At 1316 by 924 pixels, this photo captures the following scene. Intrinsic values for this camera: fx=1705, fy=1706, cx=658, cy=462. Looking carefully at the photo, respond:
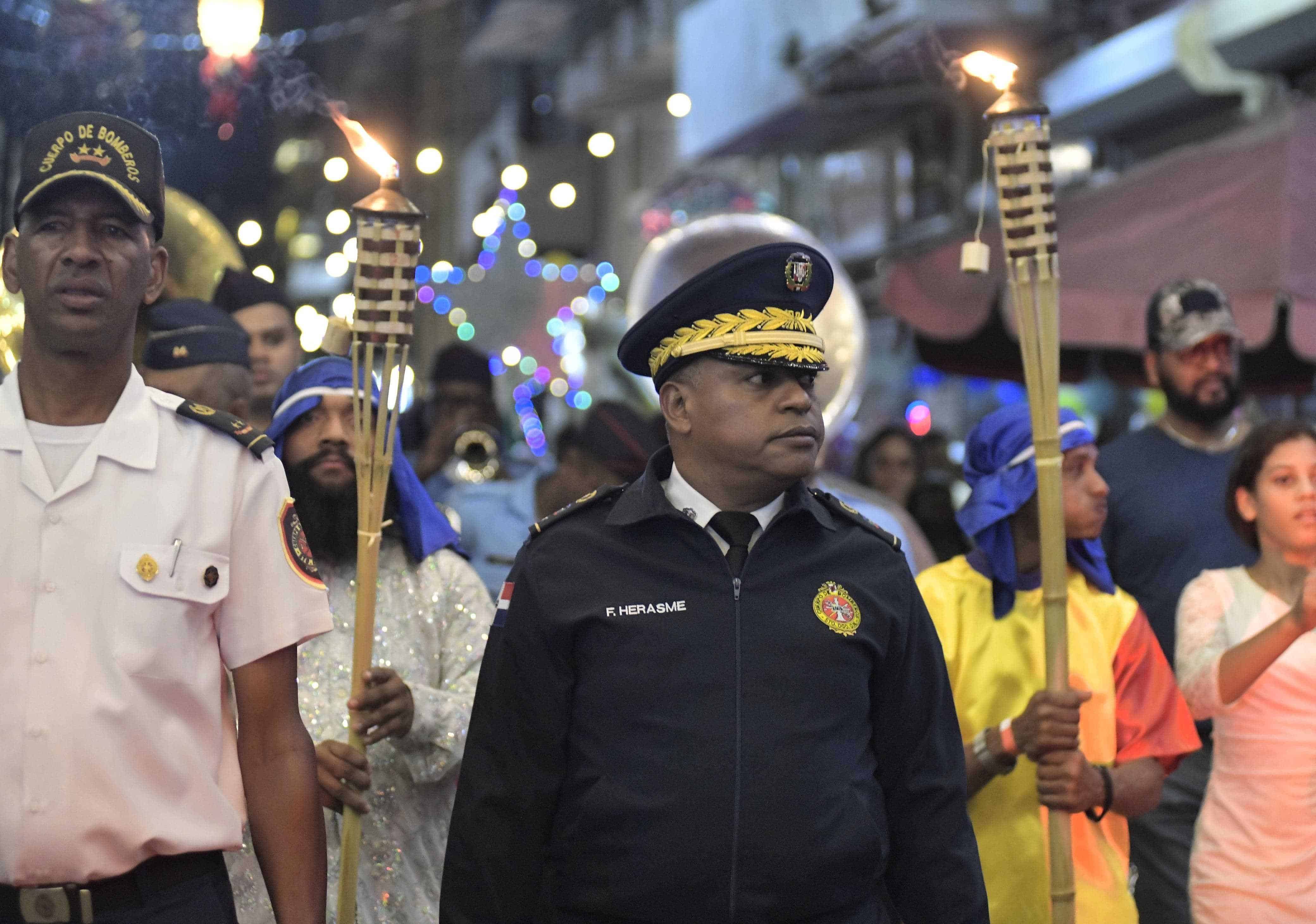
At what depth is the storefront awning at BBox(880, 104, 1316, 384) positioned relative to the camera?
7309 mm

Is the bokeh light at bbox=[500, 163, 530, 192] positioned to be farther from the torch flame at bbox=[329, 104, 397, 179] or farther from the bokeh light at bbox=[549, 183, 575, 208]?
the torch flame at bbox=[329, 104, 397, 179]

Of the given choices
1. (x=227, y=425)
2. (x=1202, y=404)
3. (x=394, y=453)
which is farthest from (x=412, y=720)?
(x=1202, y=404)

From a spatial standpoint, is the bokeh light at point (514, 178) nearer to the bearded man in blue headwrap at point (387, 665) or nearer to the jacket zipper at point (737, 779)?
the bearded man in blue headwrap at point (387, 665)

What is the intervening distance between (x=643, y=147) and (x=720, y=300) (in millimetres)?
20676

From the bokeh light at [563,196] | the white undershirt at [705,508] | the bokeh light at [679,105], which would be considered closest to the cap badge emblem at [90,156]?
the white undershirt at [705,508]

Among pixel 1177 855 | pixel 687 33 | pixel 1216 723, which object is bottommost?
pixel 1177 855

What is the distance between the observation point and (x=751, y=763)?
3.21m

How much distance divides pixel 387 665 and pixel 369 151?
131 cm

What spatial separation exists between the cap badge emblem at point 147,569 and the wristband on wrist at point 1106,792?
7.98 feet

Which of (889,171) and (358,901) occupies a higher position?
(889,171)

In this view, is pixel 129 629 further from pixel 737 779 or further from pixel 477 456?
pixel 477 456

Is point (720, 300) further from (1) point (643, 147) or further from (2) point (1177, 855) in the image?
(1) point (643, 147)

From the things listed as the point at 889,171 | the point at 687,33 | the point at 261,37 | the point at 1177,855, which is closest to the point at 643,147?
the point at 687,33

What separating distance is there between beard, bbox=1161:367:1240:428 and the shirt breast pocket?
162 inches
